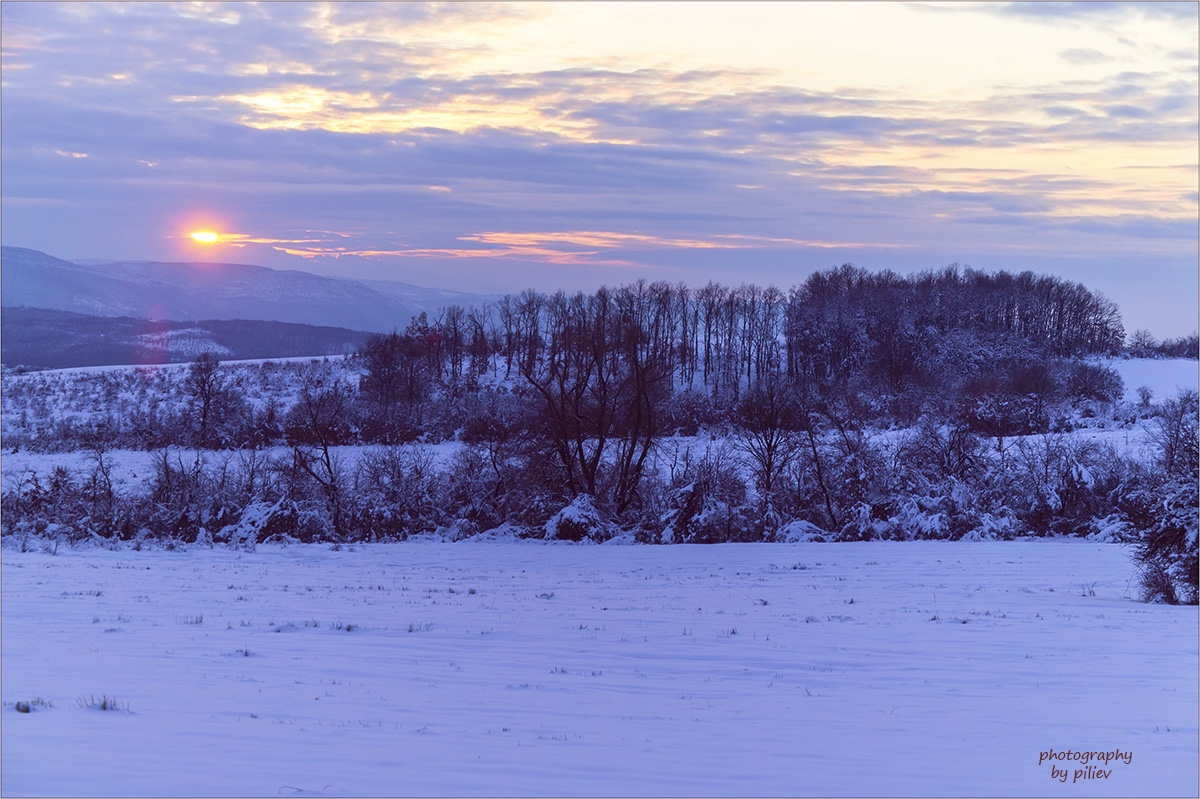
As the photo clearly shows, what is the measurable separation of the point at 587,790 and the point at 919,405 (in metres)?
54.1

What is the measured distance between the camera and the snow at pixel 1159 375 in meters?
62.5

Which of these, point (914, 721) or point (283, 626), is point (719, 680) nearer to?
point (914, 721)

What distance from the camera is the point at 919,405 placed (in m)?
56.2

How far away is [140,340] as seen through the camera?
388 ft

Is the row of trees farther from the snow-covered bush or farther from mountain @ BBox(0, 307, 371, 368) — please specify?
mountain @ BBox(0, 307, 371, 368)

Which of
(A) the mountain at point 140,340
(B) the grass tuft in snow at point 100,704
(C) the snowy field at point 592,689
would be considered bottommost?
(C) the snowy field at point 592,689

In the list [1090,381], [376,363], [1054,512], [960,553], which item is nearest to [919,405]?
[1090,381]

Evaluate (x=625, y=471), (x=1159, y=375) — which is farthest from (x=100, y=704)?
(x=1159, y=375)

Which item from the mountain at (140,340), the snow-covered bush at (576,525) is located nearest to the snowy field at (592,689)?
the snow-covered bush at (576,525)

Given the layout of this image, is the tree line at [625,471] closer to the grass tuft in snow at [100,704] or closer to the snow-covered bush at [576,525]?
the snow-covered bush at [576,525]

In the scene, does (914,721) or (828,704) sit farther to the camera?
(828,704)

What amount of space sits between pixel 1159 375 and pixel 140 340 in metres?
116

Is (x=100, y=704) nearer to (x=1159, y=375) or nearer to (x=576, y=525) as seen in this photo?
(x=576, y=525)

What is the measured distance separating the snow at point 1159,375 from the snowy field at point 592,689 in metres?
54.3
